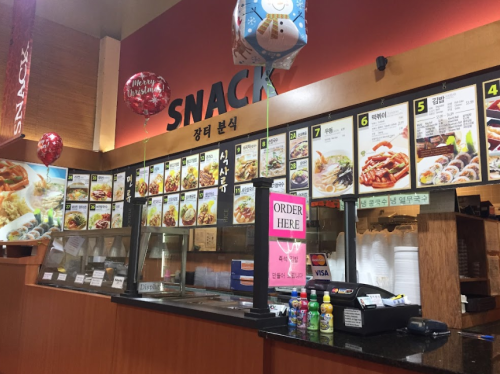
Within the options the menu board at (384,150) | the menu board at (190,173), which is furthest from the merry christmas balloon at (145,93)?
the menu board at (384,150)

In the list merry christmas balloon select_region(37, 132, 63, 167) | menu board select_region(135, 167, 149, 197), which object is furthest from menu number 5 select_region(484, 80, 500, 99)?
merry christmas balloon select_region(37, 132, 63, 167)

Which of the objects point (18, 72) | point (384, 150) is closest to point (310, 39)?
point (384, 150)

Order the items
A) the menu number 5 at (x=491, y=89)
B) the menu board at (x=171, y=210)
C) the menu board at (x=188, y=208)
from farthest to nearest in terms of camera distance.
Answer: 1. the menu board at (x=171, y=210)
2. the menu board at (x=188, y=208)
3. the menu number 5 at (x=491, y=89)

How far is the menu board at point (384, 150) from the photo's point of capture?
3.07m

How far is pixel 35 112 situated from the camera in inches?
267

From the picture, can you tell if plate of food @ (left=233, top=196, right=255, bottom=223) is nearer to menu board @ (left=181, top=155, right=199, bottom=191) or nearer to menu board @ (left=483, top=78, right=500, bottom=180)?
menu board @ (left=181, top=155, right=199, bottom=191)

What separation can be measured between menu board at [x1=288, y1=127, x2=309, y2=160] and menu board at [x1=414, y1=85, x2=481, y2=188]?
1045 millimetres

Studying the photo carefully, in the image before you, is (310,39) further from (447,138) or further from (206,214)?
(206,214)

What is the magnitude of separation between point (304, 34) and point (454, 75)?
1.12m

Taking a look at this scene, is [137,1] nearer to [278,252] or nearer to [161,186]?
[161,186]

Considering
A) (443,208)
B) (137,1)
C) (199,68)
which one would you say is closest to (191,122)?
(199,68)

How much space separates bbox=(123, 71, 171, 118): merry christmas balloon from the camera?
466 centimetres

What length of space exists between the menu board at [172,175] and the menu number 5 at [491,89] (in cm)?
350

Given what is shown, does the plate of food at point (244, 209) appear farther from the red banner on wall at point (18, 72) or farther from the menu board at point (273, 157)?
the red banner on wall at point (18, 72)
